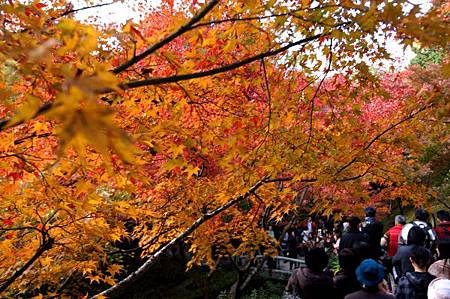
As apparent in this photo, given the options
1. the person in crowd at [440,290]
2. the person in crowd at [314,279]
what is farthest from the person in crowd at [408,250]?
the person in crowd at [440,290]

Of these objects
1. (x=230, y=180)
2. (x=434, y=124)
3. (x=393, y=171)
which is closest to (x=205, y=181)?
(x=230, y=180)

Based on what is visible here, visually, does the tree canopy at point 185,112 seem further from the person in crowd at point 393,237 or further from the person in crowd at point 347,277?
the person in crowd at point 393,237

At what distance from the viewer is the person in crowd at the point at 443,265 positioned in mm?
4062

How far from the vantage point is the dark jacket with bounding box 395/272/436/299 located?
4098 millimetres

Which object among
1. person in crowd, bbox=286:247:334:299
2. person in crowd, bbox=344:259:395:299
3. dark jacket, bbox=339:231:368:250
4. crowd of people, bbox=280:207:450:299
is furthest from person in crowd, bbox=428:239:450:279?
dark jacket, bbox=339:231:368:250

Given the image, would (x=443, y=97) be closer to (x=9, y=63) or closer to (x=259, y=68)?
(x=259, y=68)

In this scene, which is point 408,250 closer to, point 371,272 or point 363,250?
point 363,250

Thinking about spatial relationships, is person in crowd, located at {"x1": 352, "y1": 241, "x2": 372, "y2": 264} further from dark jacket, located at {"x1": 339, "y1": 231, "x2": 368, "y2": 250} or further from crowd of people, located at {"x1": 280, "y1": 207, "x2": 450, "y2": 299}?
dark jacket, located at {"x1": 339, "y1": 231, "x2": 368, "y2": 250}

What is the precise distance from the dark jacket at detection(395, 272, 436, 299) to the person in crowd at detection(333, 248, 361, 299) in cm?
45

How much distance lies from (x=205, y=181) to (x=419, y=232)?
2834 mm

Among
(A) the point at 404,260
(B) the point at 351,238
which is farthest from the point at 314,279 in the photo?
(B) the point at 351,238

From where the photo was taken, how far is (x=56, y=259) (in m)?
4.68

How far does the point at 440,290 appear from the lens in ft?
10.6

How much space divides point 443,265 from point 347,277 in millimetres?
942
